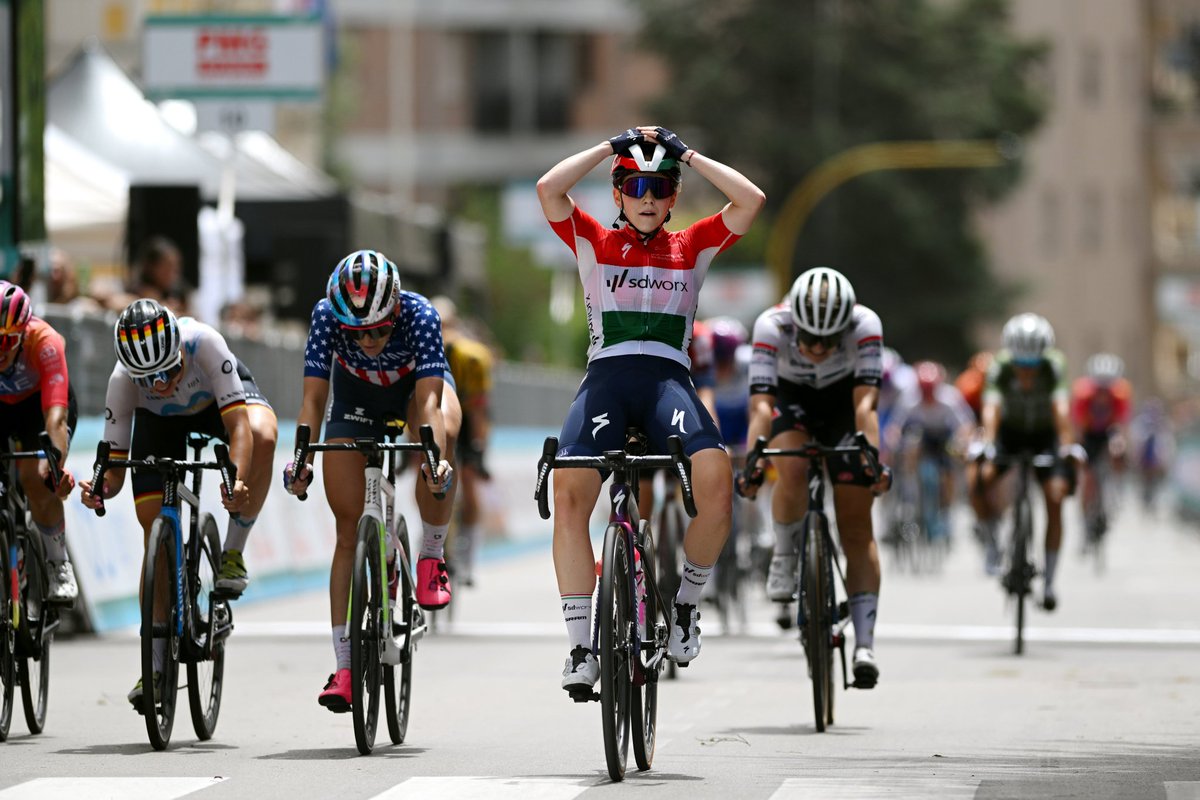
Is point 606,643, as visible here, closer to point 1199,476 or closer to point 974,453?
point 974,453

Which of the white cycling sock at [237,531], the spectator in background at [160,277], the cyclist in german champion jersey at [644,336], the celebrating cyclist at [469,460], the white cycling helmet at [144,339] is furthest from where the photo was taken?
the celebrating cyclist at [469,460]

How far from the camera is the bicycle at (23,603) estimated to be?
10.7m

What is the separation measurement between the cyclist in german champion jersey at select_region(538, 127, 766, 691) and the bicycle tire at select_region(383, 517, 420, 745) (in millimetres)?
1103

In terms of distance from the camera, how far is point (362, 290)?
1034 centimetres

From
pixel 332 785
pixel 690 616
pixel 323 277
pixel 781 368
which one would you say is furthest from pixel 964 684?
pixel 323 277

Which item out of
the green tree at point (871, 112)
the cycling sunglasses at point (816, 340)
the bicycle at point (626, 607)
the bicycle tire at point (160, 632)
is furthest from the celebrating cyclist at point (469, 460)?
the green tree at point (871, 112)

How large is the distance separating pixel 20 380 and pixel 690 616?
10.5 ft

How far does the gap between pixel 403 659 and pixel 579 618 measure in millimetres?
1279

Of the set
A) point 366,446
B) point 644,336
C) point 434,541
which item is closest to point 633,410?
point 644,336

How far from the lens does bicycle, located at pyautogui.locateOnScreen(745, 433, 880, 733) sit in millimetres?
11438

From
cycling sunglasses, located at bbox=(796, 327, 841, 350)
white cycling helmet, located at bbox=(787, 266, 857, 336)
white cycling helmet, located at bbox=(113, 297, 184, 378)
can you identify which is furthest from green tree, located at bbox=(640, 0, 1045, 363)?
white cycling helmet, located at bbox=(113, 297, 184, 378)

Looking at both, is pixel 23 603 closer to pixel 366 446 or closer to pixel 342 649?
pixel 342 649

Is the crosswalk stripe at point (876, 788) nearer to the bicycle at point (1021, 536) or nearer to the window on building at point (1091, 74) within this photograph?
the bicycle at point (1021, 536)

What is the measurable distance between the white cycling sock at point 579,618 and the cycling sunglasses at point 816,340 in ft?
9.61
